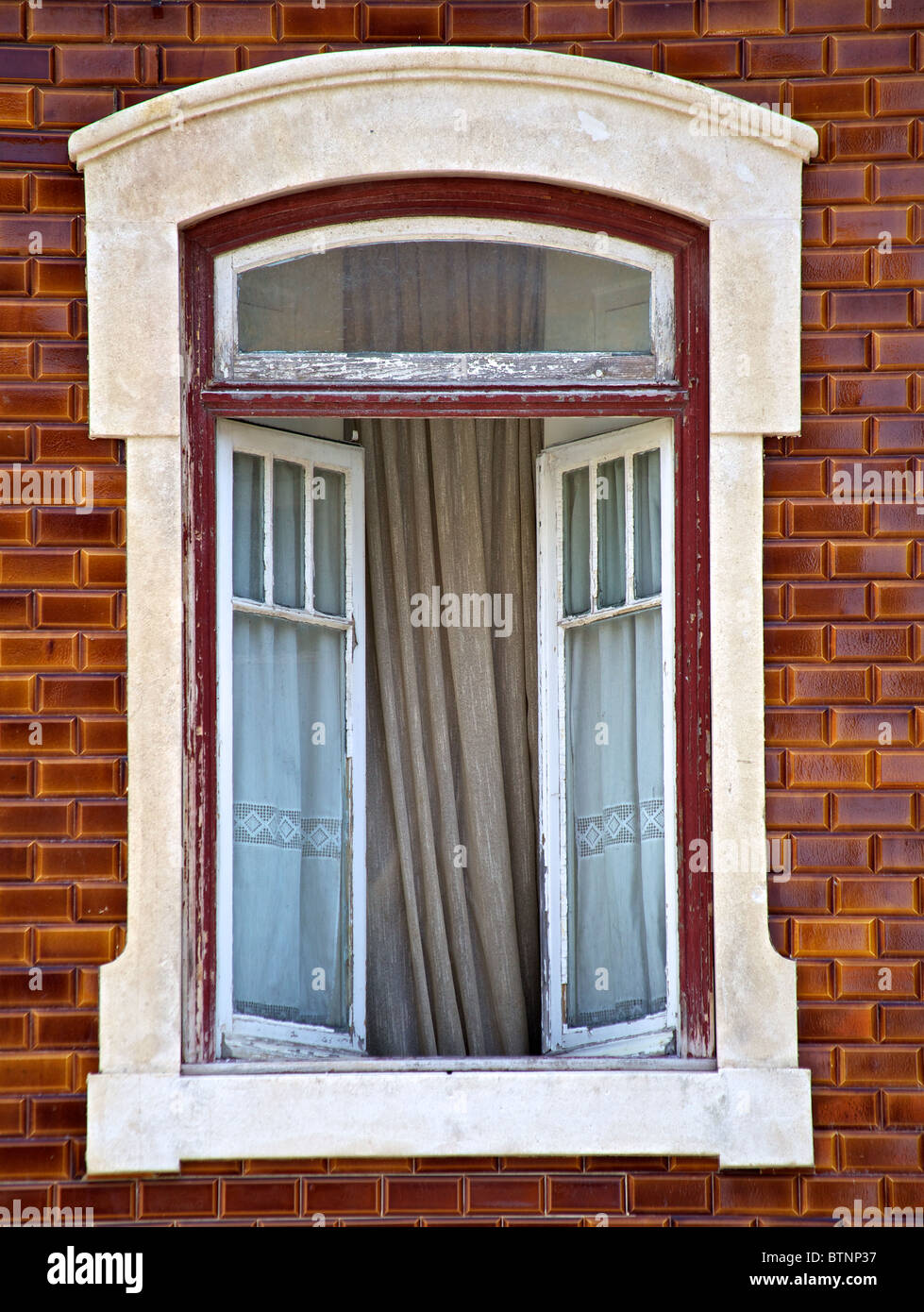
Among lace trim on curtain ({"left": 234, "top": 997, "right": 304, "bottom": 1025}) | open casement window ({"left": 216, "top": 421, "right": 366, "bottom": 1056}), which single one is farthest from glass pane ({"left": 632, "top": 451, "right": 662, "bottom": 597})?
lace trim on curtain ({"left": 234, "top": 997, "right": 304, "bottom": 1025})

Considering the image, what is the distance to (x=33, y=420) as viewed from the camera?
4.29 metres

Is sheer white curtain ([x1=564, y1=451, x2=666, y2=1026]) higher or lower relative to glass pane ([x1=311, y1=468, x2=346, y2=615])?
lower

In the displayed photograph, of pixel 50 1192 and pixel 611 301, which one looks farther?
pixel 611 301

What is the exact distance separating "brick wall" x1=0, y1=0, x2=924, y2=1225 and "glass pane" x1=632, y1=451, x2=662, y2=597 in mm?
345

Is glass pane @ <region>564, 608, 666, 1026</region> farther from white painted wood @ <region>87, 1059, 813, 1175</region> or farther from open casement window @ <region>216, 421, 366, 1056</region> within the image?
open casement window @ <region>216, 421, 366, 1056</region>

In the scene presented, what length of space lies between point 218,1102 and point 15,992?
614mm

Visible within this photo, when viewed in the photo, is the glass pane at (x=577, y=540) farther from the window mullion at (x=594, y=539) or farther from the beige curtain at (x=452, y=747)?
the beige curtain at (x=452, y=747)

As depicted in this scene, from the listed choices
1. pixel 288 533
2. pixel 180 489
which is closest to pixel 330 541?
pixel 288 533

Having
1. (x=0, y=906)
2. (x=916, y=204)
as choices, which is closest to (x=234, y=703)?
(x=0, y=906)

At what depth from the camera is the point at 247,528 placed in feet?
14.6

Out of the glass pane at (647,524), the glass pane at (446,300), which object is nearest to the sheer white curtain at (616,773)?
the glass pane at (647,524)

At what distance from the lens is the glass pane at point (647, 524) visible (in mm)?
4449

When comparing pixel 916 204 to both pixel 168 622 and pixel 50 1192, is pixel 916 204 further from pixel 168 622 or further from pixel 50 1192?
pixel 50 1192

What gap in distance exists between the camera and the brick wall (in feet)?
13.4
